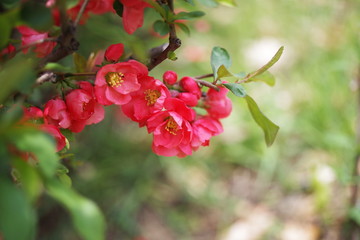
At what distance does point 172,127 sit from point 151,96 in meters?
0.06

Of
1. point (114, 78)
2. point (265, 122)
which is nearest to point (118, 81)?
point (114, 78)

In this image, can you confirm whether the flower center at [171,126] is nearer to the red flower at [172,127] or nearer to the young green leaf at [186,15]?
the red flower at [172,127]

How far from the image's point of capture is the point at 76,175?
5.32ft

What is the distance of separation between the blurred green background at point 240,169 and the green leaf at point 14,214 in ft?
3.60

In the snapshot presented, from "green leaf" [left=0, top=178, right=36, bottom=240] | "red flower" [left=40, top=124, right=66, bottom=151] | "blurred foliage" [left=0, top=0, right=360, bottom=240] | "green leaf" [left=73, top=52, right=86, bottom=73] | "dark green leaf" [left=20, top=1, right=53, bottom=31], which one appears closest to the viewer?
"green leaf" [left=0, top=178, right=36, bottom=240]

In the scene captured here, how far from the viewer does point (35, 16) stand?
0.43 m

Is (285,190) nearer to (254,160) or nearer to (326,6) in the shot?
(254,160)

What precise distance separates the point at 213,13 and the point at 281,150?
1.31 m

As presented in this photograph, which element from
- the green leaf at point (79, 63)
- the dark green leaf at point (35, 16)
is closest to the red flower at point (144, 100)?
the green leaf at point (79, 63)

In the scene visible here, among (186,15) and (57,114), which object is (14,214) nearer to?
(57,114)

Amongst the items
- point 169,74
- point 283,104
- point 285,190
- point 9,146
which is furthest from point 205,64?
point 9,146

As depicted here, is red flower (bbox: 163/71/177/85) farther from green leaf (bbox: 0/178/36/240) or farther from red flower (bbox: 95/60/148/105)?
green leaf (bbox: 0/178/36/240)

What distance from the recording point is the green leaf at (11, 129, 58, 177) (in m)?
0.35

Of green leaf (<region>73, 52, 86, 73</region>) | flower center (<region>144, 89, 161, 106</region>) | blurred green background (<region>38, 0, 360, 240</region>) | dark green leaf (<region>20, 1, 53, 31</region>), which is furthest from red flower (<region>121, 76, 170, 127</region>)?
blurred green background (<region>38, 0, 360, 240</region>)
